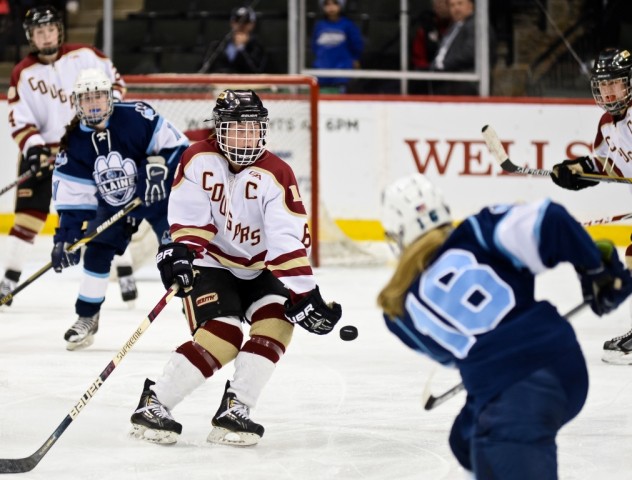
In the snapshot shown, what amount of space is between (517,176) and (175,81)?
186 cm

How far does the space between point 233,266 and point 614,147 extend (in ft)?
5.46

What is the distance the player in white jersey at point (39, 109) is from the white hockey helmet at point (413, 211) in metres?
3.23

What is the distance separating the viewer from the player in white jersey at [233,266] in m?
3.02

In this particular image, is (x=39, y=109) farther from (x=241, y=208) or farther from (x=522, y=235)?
(x=522, y=235)

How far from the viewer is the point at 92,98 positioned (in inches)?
164

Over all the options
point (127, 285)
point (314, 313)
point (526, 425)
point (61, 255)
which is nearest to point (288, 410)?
point (314, 313)

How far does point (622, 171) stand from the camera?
429cm

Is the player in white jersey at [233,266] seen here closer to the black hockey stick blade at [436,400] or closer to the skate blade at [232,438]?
the skate blade at [232,438]

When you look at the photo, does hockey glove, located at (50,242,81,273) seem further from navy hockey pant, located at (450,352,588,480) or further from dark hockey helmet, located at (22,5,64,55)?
navy hockey pant, located at (450,352,588,480)

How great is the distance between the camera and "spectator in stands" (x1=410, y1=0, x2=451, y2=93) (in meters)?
6.95

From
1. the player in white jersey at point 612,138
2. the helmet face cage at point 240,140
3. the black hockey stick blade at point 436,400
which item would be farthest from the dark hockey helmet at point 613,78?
the black hockey stick blade at point 436,400

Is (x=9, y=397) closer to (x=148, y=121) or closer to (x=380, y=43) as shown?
(x=148, y=121)

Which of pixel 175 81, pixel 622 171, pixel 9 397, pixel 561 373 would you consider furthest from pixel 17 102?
pixel 561 373

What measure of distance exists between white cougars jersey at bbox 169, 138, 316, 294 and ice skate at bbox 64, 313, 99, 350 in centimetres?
135
